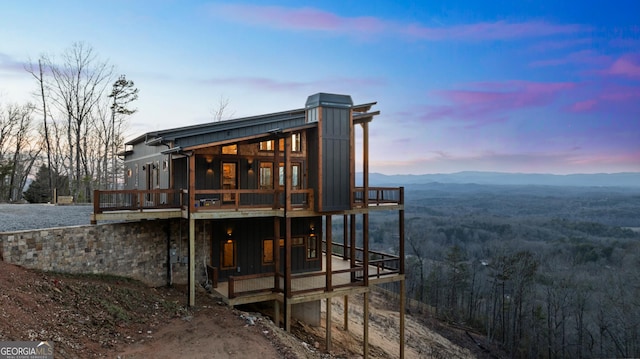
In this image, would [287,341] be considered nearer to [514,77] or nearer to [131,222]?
[131,222]

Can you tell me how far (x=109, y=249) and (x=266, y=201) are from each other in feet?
17.8

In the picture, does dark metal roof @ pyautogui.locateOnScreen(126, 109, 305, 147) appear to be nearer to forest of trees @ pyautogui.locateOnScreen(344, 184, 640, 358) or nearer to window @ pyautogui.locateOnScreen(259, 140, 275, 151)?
window @ pyautogui.locateOnScreen(259, 140, 275, 151)

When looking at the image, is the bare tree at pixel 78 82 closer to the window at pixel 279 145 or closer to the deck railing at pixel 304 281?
the window at pixel 279 145

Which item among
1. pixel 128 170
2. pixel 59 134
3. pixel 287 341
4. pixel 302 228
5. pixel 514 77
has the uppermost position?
pixel 514 77

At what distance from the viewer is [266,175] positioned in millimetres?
14945

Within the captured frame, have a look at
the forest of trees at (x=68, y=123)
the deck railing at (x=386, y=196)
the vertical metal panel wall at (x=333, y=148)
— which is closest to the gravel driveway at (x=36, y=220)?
the vertical metal panel wall at (x=333, y=148)

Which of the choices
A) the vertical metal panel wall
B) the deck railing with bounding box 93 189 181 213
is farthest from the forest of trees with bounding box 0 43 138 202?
the vertical metal panel wall

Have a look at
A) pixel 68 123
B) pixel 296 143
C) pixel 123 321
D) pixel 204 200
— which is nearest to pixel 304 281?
pixel 204 200

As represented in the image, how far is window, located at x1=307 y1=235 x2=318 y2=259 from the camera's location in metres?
15.8

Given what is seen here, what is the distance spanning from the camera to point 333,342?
52.7 ft

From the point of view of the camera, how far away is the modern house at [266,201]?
12023 millimetres

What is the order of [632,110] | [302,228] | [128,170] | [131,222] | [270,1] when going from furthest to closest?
1. [632,110]
2. [270,1]
3. [128,170]
4. [302,228]
5. [131,222]


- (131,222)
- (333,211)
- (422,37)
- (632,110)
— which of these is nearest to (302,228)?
(333,211)

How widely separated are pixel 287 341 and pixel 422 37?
1077 inches
